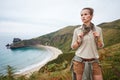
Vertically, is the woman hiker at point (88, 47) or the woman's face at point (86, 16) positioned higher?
the woman's face at point (86, 16)

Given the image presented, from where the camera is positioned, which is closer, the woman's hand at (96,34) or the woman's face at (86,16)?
the woman's hand at (96,34)

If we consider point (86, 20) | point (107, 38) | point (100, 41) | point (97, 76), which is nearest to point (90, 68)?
point (97, 76)

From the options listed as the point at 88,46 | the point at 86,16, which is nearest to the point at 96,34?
the point at 88,46

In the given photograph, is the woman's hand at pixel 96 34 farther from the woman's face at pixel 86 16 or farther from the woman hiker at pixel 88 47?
the woman's face at pixel 86 16

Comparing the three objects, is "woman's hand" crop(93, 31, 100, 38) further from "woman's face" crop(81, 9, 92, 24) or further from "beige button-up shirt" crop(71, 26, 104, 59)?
"woman's face" crop(81, 9, 92, 24)

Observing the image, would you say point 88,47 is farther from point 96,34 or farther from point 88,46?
point 96,34

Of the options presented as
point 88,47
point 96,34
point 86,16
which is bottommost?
point 88,47

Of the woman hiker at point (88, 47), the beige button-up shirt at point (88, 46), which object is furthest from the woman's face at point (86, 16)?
the beige button-up shirt at point (88, 46)

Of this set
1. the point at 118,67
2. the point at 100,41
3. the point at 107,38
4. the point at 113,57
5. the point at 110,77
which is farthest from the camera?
the point at 107,38

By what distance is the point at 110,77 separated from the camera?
7.13 metres

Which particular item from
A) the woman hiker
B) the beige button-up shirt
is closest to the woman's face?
the woman hiker

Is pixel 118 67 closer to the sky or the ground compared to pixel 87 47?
closer to the ground

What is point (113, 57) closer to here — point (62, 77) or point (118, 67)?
point (118, 67)

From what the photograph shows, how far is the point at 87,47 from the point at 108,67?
8.09 feet
